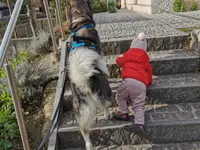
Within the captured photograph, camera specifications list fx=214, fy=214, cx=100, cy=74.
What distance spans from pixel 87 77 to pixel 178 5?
5905 mm

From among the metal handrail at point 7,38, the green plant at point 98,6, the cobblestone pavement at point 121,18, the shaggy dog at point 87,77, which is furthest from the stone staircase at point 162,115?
the green plant at point 98,6

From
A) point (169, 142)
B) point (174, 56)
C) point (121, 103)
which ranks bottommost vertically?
point (169, 142)

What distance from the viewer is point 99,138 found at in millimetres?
2559

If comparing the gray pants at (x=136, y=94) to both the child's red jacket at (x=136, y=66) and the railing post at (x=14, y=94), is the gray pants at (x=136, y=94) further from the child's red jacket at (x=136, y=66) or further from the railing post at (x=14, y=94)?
the railing post at (x=14, y=94)

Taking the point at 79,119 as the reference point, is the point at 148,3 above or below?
above

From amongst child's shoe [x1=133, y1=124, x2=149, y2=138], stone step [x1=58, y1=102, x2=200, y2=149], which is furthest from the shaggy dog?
child's shoe [x1=133, y1=124, x2=149, y2=138]

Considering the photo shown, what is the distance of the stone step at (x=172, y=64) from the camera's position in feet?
10.2

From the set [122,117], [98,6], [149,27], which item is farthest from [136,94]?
[98,6]

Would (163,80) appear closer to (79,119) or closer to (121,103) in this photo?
(121,103)

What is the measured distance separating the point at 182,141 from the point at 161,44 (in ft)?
5.39

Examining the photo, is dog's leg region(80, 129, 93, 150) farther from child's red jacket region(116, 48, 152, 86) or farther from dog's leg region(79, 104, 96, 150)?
child's red jacket region(116, 48, 152, 86)

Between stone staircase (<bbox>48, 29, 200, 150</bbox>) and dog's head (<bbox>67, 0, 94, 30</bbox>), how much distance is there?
0.84m

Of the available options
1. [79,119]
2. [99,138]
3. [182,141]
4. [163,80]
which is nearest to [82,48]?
[79,119]

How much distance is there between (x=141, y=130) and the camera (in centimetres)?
244
